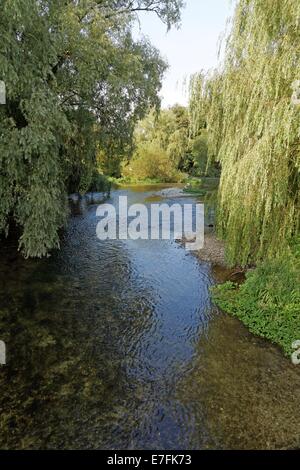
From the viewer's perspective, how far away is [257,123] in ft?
17.3

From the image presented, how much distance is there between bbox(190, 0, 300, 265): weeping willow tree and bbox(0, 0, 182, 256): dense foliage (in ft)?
11.1

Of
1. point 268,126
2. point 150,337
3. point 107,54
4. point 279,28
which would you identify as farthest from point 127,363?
point 107,54

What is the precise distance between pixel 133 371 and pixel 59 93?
7.83 meters

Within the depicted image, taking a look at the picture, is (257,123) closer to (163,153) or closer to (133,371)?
(133,371)

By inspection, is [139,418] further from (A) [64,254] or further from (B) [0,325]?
(A) [64,254]

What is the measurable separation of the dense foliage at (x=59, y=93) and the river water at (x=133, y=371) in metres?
→ 1.94

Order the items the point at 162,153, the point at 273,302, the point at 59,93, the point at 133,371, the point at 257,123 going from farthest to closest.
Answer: the point at 162,153, the point at 59,93, the point at 273,302, the point at 257,123, the point at 133,371

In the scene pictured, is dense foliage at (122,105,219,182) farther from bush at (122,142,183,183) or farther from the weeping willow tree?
the weeping willow tree

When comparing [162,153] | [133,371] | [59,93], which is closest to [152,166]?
[162,153]

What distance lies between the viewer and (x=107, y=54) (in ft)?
29.6

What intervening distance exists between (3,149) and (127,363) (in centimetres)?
506

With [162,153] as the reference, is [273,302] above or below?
below

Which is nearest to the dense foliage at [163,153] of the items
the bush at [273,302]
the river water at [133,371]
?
the river water at [133,371]

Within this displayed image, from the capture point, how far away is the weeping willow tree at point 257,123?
4859 millimetres
